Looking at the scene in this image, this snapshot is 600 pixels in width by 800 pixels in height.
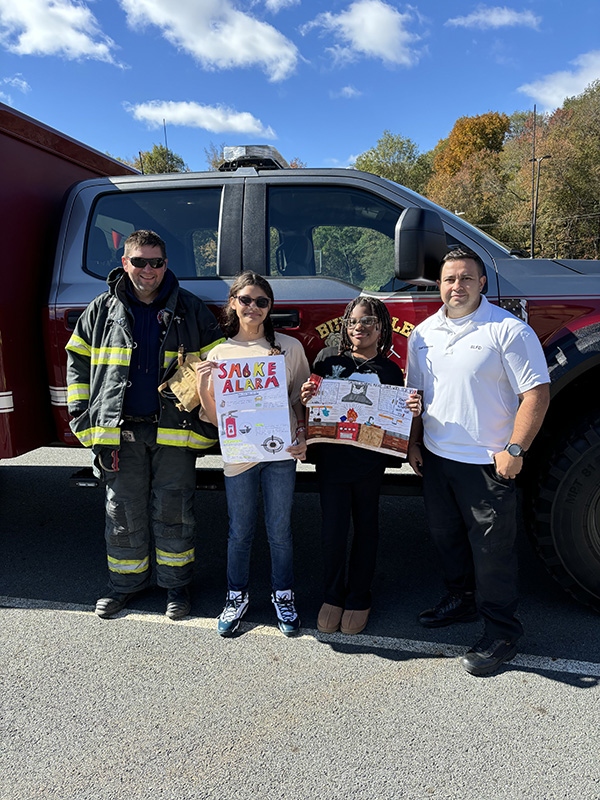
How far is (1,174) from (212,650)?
258cm

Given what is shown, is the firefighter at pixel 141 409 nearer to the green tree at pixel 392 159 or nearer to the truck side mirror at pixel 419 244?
the truck side mirror at pixel 419 244

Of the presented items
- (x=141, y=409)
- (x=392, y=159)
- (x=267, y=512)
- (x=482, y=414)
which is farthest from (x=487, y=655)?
(x=392, y=159)

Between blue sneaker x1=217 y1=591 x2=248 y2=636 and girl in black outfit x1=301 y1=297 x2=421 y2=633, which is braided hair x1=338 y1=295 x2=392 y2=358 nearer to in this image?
girl in black outfit x1=301 y1=297 x2=421 y2=633

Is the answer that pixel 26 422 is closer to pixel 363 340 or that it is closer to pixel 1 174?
pixel 1 174

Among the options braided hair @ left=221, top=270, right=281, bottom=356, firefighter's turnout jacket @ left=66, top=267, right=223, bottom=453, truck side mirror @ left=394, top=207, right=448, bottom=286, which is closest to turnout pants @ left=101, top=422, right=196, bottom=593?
firefighter's turnout jacket @ left=66, top=267, right=223, bottom=453

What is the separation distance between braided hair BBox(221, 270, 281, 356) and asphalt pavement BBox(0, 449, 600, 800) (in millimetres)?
1384

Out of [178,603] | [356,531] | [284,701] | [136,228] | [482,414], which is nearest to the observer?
[284,701]

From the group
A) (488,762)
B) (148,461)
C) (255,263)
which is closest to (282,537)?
(148,461)

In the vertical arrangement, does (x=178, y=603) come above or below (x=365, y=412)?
below

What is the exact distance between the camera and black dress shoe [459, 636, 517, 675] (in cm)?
240

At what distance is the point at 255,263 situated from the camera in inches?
119

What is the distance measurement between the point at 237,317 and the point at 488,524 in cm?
144

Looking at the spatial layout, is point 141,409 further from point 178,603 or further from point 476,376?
point 476,376

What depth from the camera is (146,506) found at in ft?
9.62
